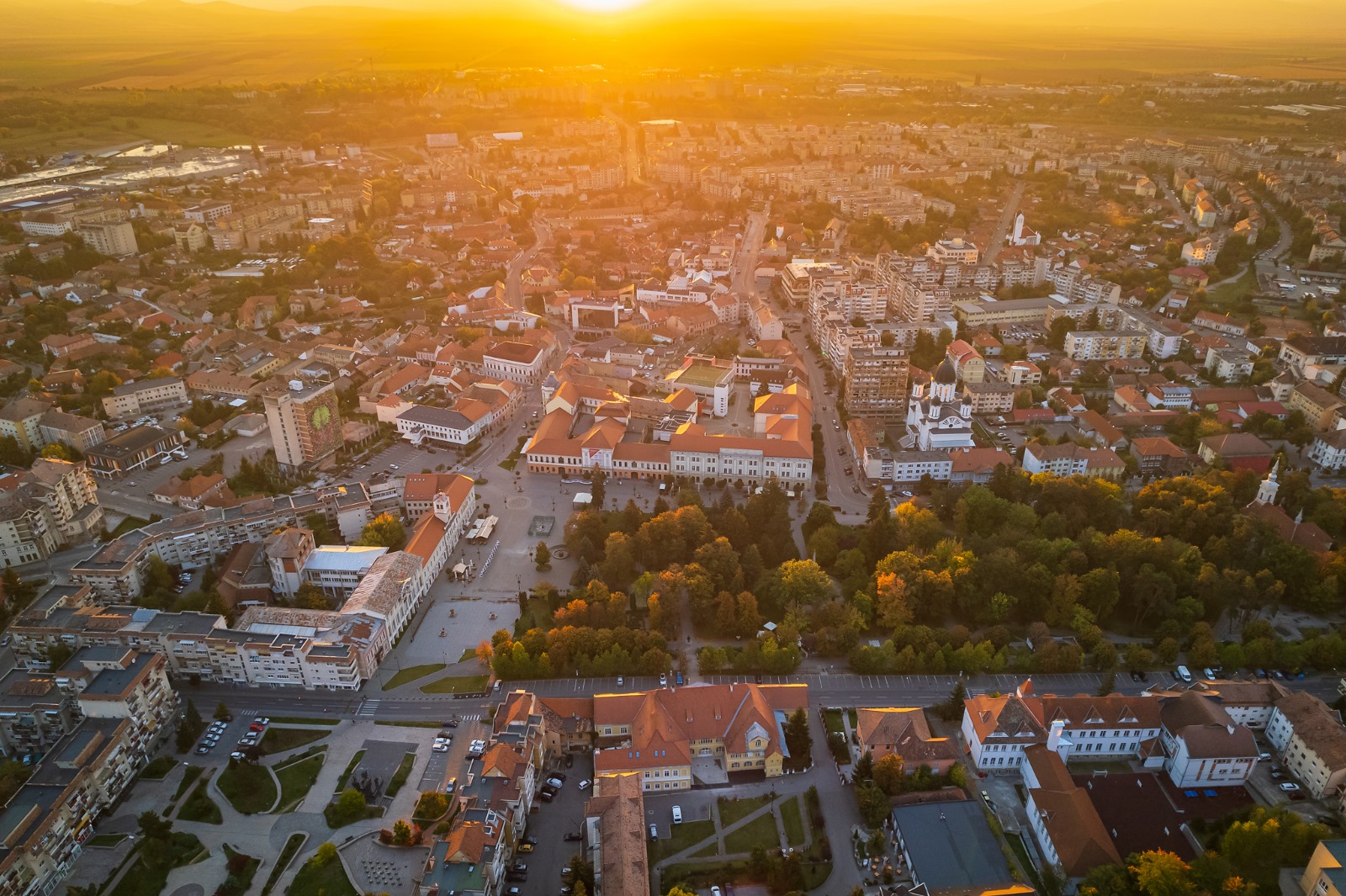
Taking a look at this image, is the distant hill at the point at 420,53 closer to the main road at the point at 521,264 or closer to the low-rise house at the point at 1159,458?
the main road at the point at 521,264

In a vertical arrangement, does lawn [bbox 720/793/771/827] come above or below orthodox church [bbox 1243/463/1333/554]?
below

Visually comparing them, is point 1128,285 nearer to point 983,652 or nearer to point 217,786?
point 983,652

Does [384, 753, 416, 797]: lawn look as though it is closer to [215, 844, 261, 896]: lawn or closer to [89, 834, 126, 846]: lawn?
[215, 844, 261, 896]: lawn

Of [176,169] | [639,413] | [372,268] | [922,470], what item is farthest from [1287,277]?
[176,169]

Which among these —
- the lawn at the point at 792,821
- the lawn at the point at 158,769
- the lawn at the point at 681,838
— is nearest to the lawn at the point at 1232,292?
the lawn at the point at 792,821

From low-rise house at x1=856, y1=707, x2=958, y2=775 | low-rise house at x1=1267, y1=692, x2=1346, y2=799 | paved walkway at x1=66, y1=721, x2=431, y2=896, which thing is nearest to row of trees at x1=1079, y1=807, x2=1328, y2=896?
low-rise house at x1=1267, y1=692, x2=1346, y2=799
